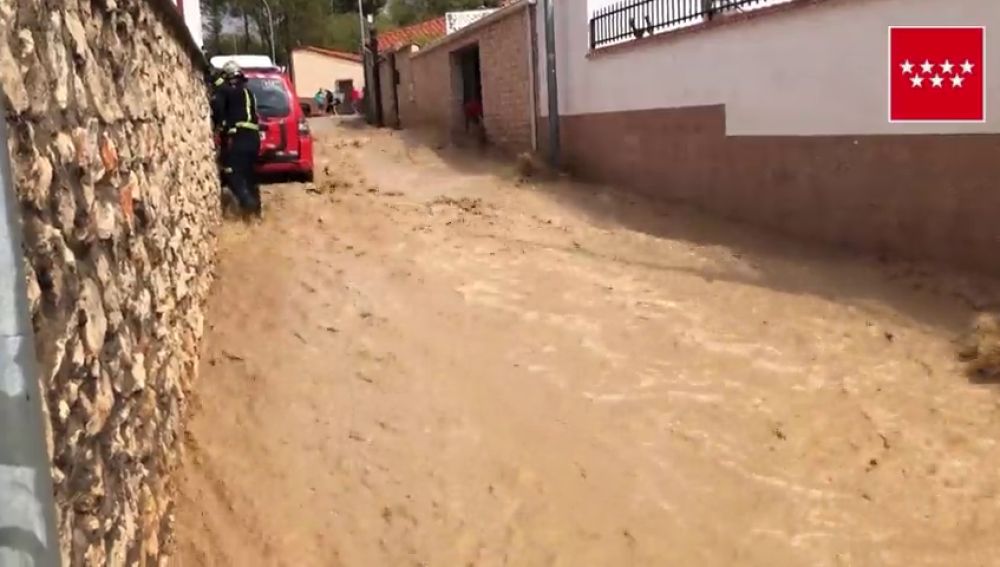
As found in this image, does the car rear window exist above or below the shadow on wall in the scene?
above

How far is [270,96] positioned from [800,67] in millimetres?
6238

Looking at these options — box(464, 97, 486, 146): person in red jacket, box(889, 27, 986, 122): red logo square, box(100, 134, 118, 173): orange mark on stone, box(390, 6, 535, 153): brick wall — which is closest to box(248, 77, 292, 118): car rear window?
box(390, 6, 535, 153): brick wall

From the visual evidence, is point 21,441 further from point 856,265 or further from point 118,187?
point 856,265

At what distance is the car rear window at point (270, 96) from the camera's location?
1128 cm

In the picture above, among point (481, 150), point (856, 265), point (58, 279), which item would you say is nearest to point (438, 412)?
point (58, 279)

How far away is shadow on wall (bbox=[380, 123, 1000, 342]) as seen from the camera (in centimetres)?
673

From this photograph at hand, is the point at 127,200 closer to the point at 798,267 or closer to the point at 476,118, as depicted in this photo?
the point at 798,267

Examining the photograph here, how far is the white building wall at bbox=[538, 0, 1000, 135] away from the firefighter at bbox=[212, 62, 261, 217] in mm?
4245

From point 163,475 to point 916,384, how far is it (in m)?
4.24

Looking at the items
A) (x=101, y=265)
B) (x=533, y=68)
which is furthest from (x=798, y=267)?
(x=533, y=68)

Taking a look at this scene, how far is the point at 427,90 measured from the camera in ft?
69.1

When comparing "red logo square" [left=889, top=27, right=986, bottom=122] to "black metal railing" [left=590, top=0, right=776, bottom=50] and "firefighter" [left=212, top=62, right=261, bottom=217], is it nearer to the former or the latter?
"black metal railing" [left=590, top=0, right=776, bottom=50]

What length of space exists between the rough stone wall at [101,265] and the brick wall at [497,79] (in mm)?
9465

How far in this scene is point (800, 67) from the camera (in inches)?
318
